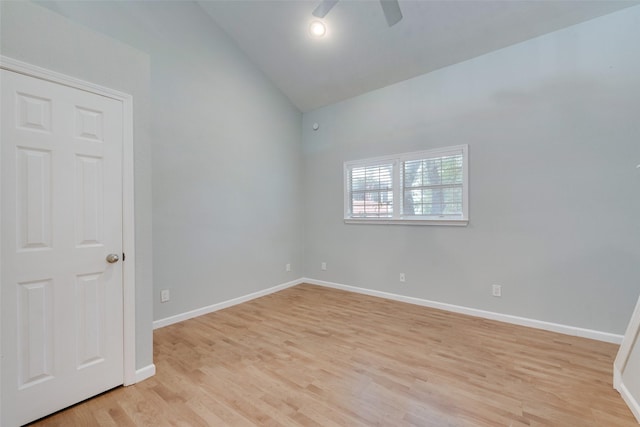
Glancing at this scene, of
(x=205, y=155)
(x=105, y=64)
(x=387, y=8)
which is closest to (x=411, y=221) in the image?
(x=387, y=8)

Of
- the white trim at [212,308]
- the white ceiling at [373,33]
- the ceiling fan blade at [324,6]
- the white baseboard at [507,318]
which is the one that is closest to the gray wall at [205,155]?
the white trim at [212,308]

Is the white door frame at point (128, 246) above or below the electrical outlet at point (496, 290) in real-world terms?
above

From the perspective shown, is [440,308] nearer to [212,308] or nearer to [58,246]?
[212,308]

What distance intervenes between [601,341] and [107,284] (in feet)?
14.3

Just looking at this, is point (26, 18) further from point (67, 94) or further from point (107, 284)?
point (107, 284)

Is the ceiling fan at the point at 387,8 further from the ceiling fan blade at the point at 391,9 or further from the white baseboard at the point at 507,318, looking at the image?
the white baseboard at the point at 507,318

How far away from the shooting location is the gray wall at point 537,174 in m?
2.56

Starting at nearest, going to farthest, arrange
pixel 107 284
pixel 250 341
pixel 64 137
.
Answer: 1. pixel 64 137
2. pixel 107 284
3. pixel 250 341

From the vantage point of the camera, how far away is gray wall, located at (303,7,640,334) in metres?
2.56

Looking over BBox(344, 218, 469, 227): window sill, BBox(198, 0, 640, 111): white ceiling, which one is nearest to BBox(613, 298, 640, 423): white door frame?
BBox(344, 218, 469, 227): window sill

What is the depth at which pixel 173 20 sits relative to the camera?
3.12 m

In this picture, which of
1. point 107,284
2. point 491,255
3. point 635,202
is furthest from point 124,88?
point 635,202

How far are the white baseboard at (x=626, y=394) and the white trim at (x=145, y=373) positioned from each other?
10.6 ft

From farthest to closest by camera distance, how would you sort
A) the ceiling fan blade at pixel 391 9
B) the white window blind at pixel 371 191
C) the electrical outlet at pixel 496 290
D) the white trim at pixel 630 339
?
the white window blind at pixel 371 191, the electrical outlet at pixel 496 290, the ceiling fan blade at pixel 391 9, the white trim at pixel 630 339
